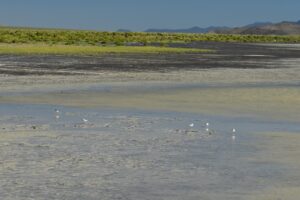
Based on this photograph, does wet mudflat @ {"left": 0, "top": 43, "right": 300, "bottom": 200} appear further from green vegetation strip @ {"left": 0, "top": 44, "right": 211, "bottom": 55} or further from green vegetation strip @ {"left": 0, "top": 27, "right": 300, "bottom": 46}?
green vegetation strip @ {"left": 0, "top": 27, "right": 300, "bottom": 46}

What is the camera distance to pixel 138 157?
13055mm

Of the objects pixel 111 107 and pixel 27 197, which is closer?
pixel 27 197

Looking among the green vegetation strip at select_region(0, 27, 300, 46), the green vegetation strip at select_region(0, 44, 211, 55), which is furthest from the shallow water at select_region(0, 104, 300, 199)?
the green vegetation strip at select_region(0, 27, 300, 46)

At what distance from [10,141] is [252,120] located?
676cm

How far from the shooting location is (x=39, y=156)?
42.6 ft

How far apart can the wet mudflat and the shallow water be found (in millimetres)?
15

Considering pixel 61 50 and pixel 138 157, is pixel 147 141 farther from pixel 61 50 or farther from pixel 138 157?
pixel 61 50

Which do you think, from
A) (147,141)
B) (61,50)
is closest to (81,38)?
(61,50)

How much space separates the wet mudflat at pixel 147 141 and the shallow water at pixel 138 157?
0.02m

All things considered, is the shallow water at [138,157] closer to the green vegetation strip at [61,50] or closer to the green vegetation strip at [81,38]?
the green vegetation strip at [61,50]

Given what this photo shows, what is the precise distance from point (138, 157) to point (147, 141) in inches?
75.0

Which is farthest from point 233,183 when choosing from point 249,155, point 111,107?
point 111,107

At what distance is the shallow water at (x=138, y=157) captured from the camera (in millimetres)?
10430

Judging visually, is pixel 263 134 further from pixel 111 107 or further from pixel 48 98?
pixel 48 98
